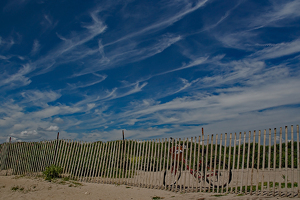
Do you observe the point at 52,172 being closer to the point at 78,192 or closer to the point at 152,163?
the point at 78,192

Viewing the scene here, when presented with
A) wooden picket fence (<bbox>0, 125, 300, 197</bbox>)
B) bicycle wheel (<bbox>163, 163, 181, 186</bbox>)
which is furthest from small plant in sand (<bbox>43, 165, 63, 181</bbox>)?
bicycle wheel (<bbox>163, 163, 181, 186</bbox>)

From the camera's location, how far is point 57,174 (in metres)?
11.5

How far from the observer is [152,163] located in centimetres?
1002

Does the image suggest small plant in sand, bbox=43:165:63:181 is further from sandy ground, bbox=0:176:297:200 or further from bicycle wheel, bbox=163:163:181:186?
bicycle wheel, bbox=163:163:181:186

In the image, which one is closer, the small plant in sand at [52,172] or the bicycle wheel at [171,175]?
the bicycle wheel at [171,175]

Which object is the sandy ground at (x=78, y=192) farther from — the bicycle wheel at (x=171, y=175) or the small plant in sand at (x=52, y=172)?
the small plant in sand at (x=52, y=172)

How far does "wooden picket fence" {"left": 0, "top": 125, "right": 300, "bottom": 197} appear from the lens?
25.1 feet

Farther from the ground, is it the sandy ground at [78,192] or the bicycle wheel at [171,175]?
the bicycle wheel at [171,175]

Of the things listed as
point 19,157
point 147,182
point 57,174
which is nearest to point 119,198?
point 147,182

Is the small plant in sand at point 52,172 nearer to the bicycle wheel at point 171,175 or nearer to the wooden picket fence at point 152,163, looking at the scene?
the wooden picket fence at point 152,163

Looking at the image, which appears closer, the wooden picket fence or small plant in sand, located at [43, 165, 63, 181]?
the wooden picket fence

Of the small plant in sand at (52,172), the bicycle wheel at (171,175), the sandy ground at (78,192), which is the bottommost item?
the sandy ground at (78,192)

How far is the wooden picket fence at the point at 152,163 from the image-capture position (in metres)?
7.64

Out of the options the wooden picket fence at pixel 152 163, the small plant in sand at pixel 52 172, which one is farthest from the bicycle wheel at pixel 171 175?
the small plant in sand at pixel 52 172
